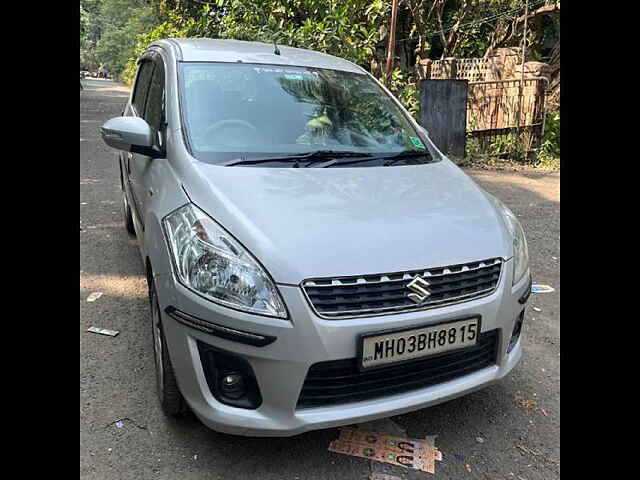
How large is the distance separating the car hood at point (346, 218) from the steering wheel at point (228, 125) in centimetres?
34

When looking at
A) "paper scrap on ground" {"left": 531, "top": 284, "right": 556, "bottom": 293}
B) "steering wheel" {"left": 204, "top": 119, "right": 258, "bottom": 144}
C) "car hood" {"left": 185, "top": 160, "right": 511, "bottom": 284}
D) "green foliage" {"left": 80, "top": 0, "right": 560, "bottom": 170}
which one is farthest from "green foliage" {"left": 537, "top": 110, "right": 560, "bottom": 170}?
"steering wheel" {"left": 204, "top": 119, "right": 258, "bottom": 144}

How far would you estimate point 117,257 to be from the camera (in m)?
4.58

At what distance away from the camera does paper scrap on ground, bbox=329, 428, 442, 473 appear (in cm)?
235

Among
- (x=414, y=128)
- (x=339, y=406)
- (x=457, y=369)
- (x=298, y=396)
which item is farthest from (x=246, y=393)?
(x=414, y=128)

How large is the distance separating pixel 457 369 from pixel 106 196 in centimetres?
538

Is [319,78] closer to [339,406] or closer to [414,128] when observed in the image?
[414,128]

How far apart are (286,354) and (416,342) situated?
49cm

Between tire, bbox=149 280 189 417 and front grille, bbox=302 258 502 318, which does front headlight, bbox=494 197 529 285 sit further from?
tire, bbox=149 280 189 417

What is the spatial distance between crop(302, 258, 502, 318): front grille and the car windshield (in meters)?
0.91

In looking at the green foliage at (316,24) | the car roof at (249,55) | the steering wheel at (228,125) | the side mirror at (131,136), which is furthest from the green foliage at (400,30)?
the side mirror at (131,136)

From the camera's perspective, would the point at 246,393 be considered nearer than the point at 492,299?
Yes

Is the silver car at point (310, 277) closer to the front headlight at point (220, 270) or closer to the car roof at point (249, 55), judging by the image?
the front headlight at point (220, 270)

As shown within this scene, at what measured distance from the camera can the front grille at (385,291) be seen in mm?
1967

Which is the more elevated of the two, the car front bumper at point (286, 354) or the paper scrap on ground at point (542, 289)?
the car front bumper at point (286, 354)
